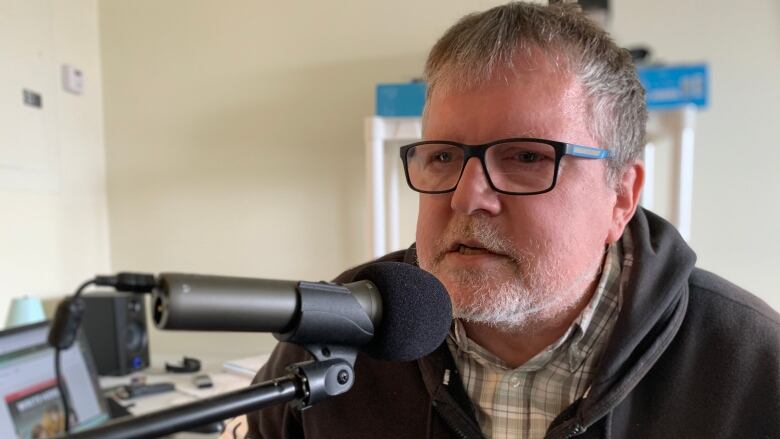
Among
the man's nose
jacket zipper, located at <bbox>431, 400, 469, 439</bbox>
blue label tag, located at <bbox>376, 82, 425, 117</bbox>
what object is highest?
blue label tag, located at <bbox>376, 82, 425, 117</bbox>

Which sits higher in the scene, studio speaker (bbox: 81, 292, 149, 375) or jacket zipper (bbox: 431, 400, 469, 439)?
jacket zipper (bbox: 431, 400, 469, 439)

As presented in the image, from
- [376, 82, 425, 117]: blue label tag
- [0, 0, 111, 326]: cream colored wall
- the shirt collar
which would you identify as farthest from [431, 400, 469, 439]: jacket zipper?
[0, 0, 111, 326]: cream colored wall

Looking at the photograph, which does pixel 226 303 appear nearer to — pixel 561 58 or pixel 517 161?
pixel 517 161

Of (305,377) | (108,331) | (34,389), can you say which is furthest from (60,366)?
(108,331)

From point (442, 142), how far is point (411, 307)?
1.38 feet

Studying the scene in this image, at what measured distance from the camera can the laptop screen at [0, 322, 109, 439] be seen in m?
1.28

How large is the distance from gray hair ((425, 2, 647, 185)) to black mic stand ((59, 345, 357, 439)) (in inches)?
21.9

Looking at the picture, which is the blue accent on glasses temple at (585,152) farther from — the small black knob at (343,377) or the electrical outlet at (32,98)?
the electrical outlet at (32,98)

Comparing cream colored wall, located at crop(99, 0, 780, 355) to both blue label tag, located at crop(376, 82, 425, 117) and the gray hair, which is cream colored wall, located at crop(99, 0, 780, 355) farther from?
the gray hair

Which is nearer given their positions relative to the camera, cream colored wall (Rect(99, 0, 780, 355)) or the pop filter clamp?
the pop filter clamp

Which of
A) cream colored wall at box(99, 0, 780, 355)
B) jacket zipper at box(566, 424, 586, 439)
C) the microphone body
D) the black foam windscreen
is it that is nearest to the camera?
the microphone body

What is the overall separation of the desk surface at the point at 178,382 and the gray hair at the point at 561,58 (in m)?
1.13

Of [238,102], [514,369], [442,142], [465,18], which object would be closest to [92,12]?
[238,102]

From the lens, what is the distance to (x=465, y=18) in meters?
1.00
